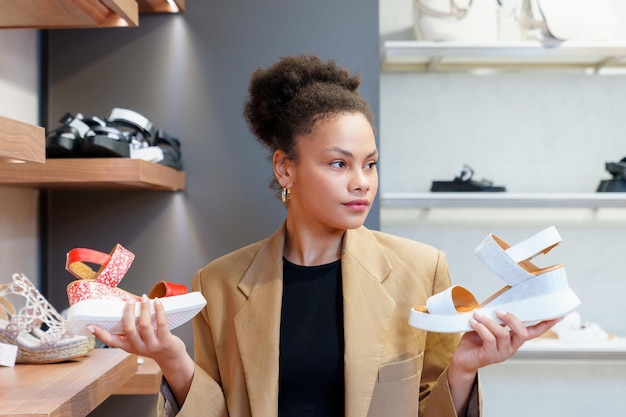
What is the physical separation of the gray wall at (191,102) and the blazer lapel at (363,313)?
72 centimetres

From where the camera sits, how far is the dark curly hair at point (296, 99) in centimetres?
161

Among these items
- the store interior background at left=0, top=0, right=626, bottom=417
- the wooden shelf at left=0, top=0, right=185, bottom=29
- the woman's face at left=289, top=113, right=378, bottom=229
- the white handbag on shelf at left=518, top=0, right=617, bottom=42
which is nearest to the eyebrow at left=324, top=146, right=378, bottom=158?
the woman's face at left=289, top=113, right=378, bottom=229

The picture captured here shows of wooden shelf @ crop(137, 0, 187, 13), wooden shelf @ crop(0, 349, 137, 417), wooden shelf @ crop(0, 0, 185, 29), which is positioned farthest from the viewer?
wooden shelf @ crop(137, 0, 187, 13)

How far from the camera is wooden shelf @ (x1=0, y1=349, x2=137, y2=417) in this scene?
124 cm

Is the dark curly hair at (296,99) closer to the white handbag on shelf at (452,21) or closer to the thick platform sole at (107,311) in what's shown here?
the thick platform sole at (107,311)

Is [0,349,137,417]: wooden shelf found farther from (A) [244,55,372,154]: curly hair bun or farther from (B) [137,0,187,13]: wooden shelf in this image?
(B) [137,0,187,13]: wooden shelf

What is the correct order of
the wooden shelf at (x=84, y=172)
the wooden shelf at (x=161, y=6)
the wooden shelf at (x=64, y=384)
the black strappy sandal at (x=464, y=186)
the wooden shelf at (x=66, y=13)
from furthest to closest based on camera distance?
the black strappy sandal at (x=464, y=186) → the wooden shelf at (x=161, y=6) → the wooden shelf at (x=84, y=172) → the wooden shelf at (x=66, y=13) → the wooden shelf at (x=64, y=384)

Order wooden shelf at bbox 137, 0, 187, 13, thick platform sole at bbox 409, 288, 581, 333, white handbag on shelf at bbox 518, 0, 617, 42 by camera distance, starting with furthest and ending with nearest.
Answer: white handbag on shelf at bbox 518, 0, 617, 42
wooden shelf at bbox 137, 0, 187, 13
thick platform sole at bbox 409, 288, 581, 333

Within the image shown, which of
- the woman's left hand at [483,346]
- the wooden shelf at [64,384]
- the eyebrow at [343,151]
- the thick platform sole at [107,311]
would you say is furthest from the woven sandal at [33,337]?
the woman's left hand at [483,346]

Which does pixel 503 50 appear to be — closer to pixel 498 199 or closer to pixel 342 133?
pixel 498 199

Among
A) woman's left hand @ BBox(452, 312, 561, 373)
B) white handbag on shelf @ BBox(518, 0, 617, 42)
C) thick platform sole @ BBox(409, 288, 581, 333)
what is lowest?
woman's left hand @ BBox(452, 312, 561, 373)

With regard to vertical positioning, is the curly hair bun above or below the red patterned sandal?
above

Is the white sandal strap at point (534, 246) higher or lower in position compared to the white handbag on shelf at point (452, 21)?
lower

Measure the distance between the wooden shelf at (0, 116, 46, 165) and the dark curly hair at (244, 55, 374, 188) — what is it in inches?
21.9
